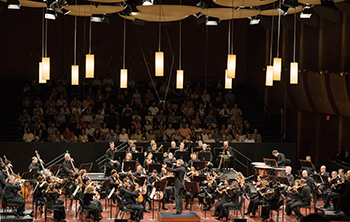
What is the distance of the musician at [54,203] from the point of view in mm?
9617

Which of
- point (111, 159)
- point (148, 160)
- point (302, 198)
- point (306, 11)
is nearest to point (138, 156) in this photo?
point (148, 160)

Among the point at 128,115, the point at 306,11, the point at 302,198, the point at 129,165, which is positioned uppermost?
the point at 306,11

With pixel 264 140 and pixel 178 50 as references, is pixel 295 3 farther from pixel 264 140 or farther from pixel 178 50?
pixel 178 50

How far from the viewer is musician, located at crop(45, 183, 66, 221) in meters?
9.62

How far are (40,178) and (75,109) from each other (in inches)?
226

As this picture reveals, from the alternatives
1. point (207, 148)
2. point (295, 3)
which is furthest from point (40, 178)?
point (295, 3)

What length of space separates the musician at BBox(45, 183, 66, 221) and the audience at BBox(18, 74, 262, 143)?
4.29m

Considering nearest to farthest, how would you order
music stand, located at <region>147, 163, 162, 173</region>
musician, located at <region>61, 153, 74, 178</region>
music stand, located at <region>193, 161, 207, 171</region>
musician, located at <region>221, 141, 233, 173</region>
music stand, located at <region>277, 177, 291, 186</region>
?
1. music stand, located at <region>277, 177, 291, 186</region>
2. music stand, located at <region>147, 163, 162, 173</region>
3. musician, located at <region>61, 153, 74, 178</region>
4. music stand, located at <region>193, 161, 207, 171</region>
5. musician, located at <region>221, 141, 233, 173</region>

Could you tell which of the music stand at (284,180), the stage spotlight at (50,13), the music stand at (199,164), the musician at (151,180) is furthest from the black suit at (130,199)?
the stage spotlight at (50,13)

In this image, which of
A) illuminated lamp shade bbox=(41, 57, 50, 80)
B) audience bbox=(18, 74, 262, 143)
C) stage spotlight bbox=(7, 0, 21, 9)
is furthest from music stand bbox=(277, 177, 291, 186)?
stage spotlight bbox=(7, 0, 21, 9)

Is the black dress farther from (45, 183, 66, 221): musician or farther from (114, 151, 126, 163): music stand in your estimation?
(114, 151, 126, 163): music stand

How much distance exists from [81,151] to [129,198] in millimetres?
4363

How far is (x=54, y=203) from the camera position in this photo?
388 inches

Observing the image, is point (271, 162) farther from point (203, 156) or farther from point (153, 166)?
point (153, 166)
